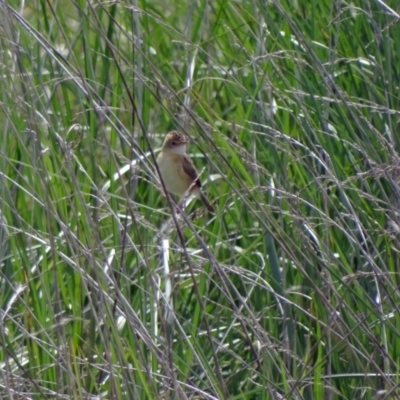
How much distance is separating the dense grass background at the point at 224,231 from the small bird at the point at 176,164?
275 millimetres

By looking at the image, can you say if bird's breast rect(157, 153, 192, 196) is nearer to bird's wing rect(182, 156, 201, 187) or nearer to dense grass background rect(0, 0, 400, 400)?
bird's wing rect(182, 156, 201, 187)

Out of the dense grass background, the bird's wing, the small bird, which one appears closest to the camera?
the dense grass background

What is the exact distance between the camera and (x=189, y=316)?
335cm

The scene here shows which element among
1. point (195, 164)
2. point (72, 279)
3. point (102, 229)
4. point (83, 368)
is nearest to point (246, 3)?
point (195, 164)

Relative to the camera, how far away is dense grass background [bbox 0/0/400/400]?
2391 millimetres

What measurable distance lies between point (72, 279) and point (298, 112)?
3.30 ft

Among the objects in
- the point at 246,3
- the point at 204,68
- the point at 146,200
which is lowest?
the point at 146,200

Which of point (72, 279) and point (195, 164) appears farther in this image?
point (195, 164)

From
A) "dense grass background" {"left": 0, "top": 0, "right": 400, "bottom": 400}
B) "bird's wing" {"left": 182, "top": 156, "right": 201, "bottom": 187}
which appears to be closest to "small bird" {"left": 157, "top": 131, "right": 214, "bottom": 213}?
"bird's wing" {"left": 182, "top": 156, "right": 201, "bottom": 187}

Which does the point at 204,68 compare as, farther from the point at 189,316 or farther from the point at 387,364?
the point at 387,364

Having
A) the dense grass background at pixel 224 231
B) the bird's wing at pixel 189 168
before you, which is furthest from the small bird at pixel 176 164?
the dense grass background at pixel 224 231

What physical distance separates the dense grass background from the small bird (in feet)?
0.90

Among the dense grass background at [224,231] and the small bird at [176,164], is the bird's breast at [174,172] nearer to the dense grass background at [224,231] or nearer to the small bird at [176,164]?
the small bird at [176,164]

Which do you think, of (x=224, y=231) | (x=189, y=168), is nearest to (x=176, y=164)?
(x=189, y=168)
